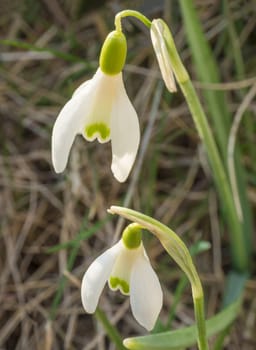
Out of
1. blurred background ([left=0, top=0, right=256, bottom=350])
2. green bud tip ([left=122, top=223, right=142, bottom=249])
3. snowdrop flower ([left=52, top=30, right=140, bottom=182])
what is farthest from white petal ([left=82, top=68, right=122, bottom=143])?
blurred background ([left=0, top=0, right=256, bottom=350])

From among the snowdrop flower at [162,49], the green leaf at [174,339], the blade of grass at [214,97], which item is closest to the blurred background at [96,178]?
the blade of grass at [214,97]

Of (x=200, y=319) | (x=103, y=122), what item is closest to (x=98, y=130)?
(x=103, y=122)

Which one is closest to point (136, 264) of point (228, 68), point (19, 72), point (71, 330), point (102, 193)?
point (71, 330)

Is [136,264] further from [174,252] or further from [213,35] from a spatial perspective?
[213,35]

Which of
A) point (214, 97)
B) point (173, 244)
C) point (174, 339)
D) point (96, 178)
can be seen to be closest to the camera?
point (173, 244)

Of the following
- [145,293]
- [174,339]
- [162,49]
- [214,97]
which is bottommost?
[174,339]

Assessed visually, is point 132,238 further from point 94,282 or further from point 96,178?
point 96,178
